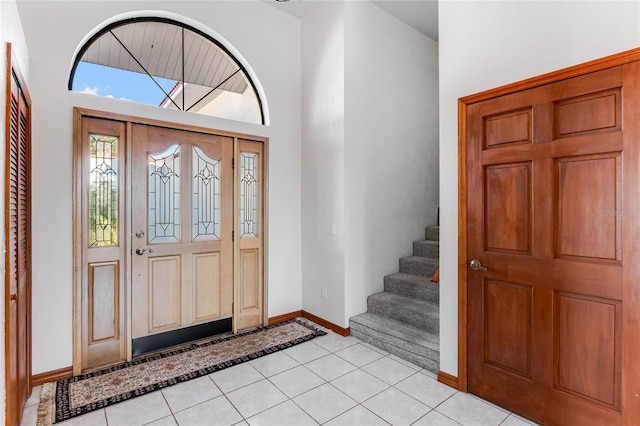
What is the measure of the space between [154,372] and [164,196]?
62.5 inches

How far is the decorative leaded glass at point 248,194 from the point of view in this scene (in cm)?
373

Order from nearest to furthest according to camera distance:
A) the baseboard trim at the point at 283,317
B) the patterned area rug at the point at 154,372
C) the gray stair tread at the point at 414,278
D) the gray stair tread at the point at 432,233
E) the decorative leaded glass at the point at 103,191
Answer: the patterned area rug at the point at 154,372, the decorative leaded glass at the point at 103,191, the gray stair tread at the point at 414,278, the baseboard trim at the point at 283,317, the gray stair tread at the point at 432,233

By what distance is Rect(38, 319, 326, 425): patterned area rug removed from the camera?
7.63 ft

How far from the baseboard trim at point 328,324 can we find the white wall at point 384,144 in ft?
0.41

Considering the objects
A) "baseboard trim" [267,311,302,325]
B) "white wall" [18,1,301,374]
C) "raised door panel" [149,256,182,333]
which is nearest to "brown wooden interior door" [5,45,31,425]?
"white wall" [18,1,301,374]

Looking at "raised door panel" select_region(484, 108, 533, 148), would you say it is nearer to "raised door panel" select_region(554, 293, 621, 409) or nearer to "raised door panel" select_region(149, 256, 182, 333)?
"raised door panel" select_region(554, 293, 621, 409)

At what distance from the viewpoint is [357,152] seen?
365 cm

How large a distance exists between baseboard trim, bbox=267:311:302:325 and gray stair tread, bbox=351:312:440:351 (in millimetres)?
860

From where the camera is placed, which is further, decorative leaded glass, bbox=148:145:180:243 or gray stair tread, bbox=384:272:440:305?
gray stair tread, bbox=384:272:440:305

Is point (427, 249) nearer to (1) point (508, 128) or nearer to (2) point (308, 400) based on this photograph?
(1) point (508, 128)

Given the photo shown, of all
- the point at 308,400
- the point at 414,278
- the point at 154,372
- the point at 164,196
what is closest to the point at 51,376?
the point at 154,372

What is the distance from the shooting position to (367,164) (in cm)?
375

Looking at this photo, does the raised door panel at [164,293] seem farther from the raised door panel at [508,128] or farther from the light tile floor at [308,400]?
the raised door panel at [508,128]

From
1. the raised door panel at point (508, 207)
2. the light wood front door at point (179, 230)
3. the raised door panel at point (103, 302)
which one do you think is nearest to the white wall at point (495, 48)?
the raised door panel at point (508, 207)
